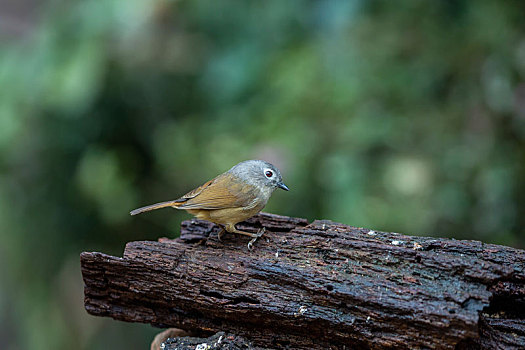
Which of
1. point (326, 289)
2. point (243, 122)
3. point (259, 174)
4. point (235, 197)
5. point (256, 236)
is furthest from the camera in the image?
point (243, 122)

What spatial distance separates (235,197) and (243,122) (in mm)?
2064

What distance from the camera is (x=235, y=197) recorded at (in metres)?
3.16

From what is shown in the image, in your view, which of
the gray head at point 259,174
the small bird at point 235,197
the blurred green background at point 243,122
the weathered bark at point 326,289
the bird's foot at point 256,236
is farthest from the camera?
the blurred green background at point 243,122

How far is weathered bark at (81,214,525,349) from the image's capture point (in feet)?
7.73

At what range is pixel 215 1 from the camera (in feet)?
16.0

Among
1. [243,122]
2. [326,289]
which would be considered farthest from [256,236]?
[243,122]

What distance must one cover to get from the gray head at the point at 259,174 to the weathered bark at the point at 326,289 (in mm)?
400

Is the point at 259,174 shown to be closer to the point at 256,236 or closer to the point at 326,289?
the point at 256,236

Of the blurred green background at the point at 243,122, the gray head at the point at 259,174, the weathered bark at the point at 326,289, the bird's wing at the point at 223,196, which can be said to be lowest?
the weathered bark at the point at 326,289

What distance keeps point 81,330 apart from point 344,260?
4135 mm

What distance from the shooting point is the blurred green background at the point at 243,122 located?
14.9ft

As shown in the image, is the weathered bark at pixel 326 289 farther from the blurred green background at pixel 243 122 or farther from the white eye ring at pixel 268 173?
the blurred green background at pixel 243 122

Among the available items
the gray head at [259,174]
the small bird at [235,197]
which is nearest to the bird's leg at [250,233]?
the small bird at [235,197]

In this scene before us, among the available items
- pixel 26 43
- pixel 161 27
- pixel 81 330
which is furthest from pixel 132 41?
pixel 81 330
